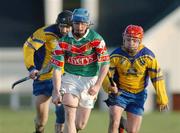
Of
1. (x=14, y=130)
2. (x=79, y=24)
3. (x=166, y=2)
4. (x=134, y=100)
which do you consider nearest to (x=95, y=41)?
(x=79, y=24)

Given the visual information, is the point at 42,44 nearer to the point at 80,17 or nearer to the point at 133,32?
the point at 133,32

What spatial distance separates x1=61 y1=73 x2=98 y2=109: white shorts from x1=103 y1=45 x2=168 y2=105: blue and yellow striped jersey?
0.74m

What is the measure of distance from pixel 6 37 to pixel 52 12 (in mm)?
3065

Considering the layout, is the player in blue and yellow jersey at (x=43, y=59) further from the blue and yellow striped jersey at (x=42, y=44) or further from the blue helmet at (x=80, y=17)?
the blue helmet at (x=80, y=17)

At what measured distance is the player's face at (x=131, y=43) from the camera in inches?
629

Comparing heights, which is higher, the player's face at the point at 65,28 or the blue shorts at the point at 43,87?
the player's face at the point at 65,28

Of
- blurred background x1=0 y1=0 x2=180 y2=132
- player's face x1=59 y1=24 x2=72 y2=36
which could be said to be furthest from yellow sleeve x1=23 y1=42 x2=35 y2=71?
blurred background x1=0 y1=0 x2=180 y2=132

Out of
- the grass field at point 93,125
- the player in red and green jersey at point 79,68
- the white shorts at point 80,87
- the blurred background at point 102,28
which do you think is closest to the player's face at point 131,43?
the player in red and green jersey at point 79,68

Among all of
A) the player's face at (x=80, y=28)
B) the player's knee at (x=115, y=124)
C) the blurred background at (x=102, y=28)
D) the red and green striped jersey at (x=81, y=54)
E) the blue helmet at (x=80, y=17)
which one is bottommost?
the blurred background at (x=102, y=28)

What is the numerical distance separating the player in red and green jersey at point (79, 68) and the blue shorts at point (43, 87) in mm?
1841

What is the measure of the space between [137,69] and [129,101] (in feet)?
1.97

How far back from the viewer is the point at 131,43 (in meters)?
16.0

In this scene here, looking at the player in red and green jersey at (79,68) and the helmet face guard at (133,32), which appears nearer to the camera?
the player in red and green jersey at (79,68)

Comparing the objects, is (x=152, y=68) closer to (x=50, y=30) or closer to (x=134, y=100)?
(x=134, y=100)
